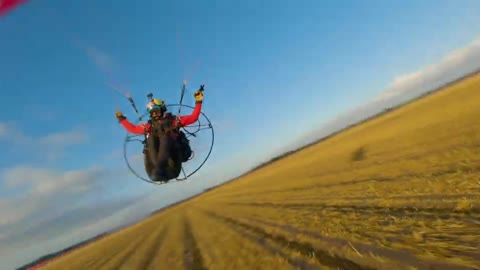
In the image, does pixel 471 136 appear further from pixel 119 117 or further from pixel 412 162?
pixel 119 117

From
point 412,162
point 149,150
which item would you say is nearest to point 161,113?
→ point 149,150

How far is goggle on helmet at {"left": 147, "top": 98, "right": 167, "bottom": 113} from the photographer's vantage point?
1477 cm

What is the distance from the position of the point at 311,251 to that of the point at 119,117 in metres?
9.21

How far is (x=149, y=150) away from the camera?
49.0 ft

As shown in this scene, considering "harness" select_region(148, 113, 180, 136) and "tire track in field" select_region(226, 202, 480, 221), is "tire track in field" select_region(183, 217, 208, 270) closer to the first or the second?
"harness" select_region(148, 113, 180, 136)

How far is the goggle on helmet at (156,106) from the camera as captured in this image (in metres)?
14.8

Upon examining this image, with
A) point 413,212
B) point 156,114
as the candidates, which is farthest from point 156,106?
point 413,212

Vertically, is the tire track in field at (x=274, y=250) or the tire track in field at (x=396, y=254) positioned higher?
the tire track in field at (x=274, y=250)

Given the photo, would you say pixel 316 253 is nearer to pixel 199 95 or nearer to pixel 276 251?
pixel 276 251

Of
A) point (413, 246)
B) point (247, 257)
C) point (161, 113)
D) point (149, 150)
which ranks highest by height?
point (161, 113)

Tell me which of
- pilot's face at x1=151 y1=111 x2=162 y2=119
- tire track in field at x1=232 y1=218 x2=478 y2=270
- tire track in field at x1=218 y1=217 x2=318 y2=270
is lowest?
tire track in field at x1=232 y1=218 x2=478 y2=270

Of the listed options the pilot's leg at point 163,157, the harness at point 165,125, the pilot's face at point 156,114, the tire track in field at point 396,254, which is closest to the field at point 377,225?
the tire track in field at point 396,254

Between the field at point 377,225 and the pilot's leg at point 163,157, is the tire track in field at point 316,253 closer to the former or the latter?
the field at point 377,225

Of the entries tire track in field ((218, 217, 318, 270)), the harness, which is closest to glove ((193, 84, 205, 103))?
the harness
